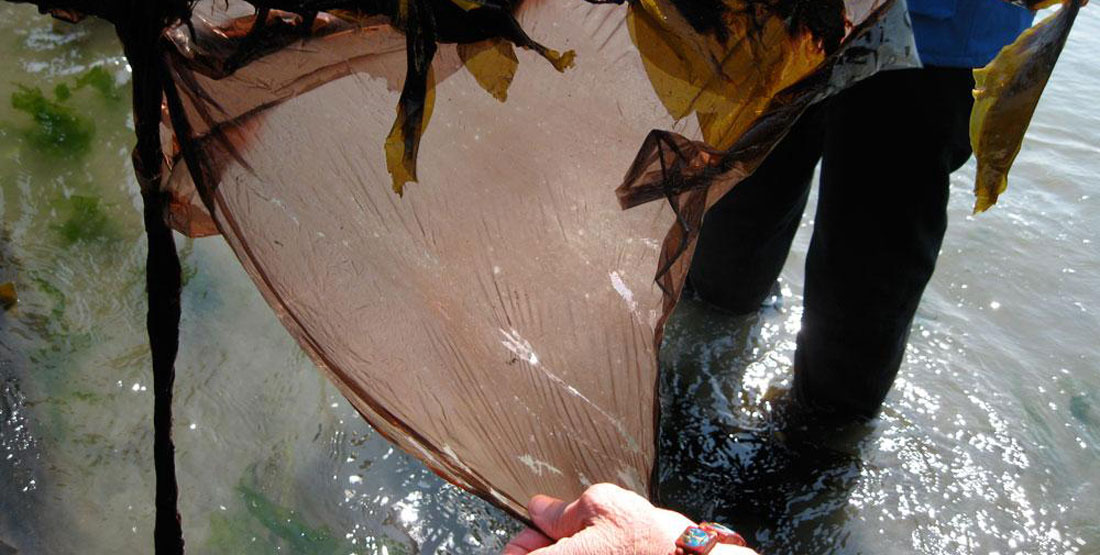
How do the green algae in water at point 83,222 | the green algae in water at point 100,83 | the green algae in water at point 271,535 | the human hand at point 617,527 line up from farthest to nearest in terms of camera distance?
the green algae in water at point 100,83
the green algae in water at point 83,222
the green algae in water at point 271,535
the human hand at point 617,527

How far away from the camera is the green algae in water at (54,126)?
9.06 feet

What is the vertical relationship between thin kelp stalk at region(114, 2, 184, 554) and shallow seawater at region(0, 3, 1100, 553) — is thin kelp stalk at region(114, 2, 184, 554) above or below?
above

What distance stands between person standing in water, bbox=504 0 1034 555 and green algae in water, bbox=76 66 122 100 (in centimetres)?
224

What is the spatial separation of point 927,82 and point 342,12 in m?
1.29

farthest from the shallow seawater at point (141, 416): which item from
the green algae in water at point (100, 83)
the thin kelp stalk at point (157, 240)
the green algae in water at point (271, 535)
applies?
the thin kelp stalk at point (157, 240)

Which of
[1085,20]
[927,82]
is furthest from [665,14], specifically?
[1085,20]

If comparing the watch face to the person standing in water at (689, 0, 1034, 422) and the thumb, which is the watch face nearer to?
the thumb

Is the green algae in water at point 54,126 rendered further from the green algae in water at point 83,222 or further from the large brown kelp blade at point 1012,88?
the large brown kelp blade at point 1012,88

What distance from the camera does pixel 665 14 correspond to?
1.19 meters

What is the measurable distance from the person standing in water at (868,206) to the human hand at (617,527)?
1072 mm

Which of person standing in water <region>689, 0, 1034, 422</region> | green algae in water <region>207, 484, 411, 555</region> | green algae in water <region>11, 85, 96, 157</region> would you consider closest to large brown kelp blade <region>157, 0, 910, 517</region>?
green algae in water <region>207, 484, 411, 555</region>

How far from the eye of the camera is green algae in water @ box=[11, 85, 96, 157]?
9.06ft

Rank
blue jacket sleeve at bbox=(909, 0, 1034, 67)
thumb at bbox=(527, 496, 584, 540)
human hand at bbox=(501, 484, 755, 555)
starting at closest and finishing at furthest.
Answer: human hand at bbox=(501, 484, 755, 555) < thumb at bbox=(527, 496, 584, 540) < blue jacket sleeve at bbox=(909, 0, 1034, 67)

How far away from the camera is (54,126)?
281cm
